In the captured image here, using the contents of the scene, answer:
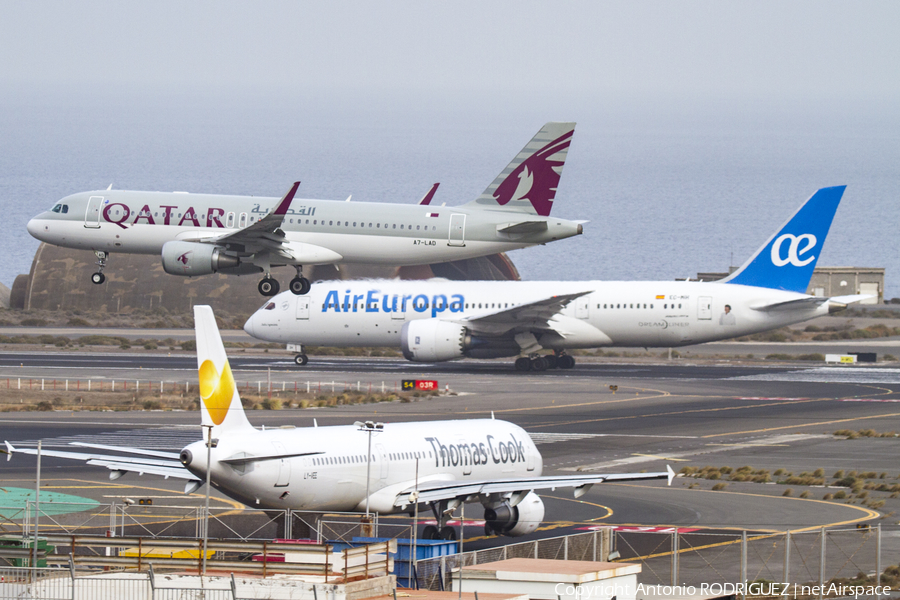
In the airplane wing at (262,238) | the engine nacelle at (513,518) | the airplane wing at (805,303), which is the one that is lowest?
the engine nacelle at (513,518)

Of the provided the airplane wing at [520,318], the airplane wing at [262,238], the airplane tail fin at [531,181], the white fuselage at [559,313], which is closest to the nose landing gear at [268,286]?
the airplane wing at [262,238]

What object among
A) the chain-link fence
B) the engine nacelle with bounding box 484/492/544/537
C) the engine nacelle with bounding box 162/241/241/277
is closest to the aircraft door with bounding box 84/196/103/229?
the engine nacelle with bounding box 162/241/241/277

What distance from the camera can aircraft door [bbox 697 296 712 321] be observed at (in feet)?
240

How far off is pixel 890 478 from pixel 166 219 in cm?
3411

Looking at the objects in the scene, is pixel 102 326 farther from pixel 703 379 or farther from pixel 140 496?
pixel 140 496

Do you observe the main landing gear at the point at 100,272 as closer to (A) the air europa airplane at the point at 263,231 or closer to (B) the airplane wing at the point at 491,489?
(A) the air europa airplane at the point at 263,231

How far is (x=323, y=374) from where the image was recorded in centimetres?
7475

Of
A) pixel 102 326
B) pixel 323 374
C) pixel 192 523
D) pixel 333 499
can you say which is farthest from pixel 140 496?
pixel 102 326

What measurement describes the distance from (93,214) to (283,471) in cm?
3570

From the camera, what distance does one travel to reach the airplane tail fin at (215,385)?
27.9m

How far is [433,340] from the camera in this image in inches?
2872

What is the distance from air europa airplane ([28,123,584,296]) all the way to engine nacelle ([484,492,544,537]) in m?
29.4

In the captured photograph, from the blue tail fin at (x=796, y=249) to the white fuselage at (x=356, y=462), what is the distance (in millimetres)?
43670

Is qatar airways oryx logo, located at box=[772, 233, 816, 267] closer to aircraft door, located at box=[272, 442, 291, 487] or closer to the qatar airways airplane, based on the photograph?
the qatar airways airplane
